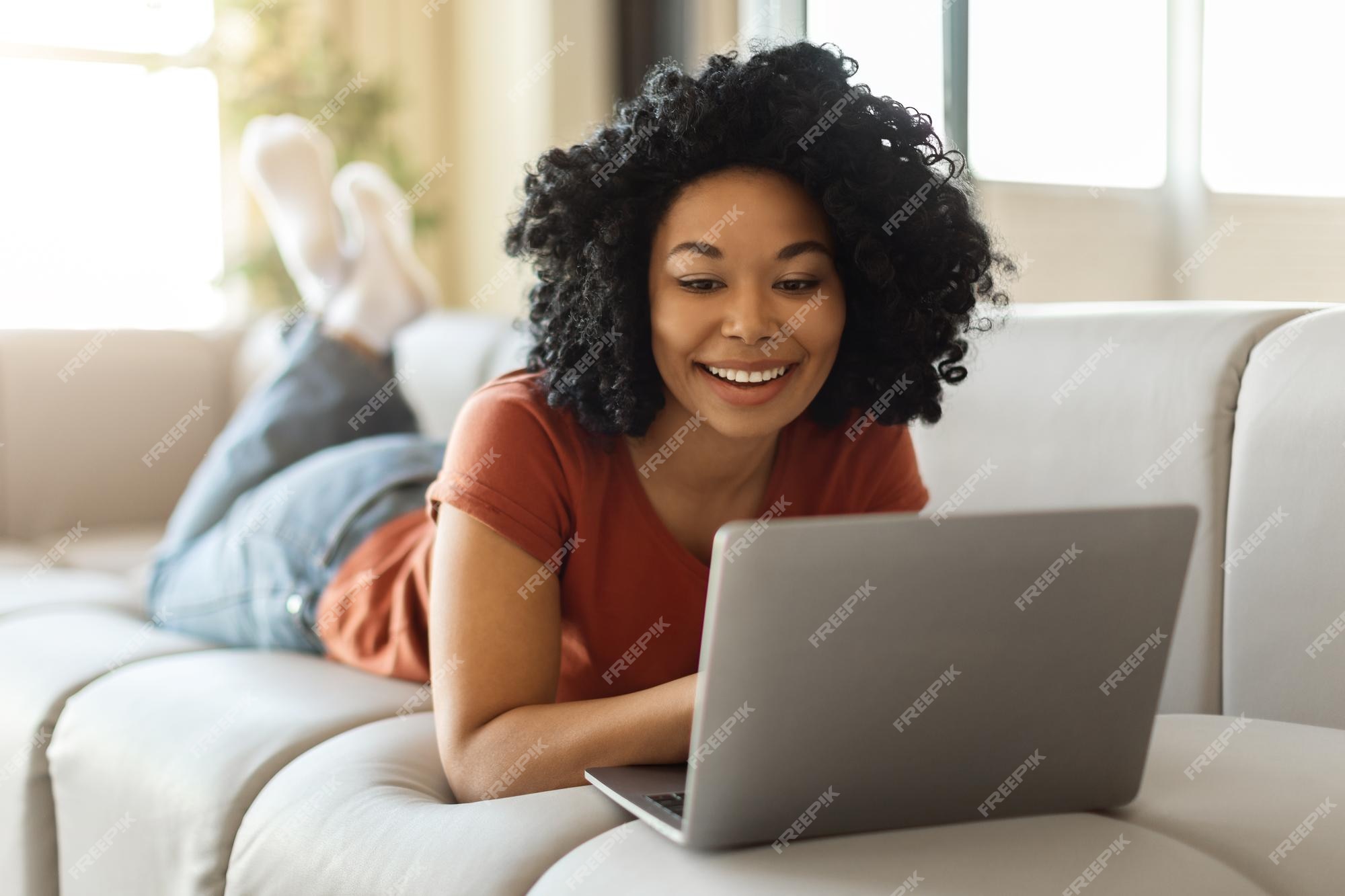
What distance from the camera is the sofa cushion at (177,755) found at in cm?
123

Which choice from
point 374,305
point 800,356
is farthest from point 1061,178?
point 800,356

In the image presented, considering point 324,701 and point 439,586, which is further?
point 324,701

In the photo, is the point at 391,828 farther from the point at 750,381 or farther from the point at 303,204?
the point at 303,204

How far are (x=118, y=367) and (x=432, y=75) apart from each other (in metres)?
1.86

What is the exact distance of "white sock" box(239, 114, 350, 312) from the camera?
238 cm

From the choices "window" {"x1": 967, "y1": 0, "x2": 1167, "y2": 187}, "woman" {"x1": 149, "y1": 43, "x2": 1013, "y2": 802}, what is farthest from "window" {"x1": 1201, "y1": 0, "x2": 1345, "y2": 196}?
"woman" {"x1": 149, "y1": 43, "x2": 1013, "y2": 802}

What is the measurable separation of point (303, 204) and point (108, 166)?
195cm

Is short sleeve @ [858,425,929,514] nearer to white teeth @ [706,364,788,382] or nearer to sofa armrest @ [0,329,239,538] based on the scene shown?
white teeth @ [706,364,788,382]

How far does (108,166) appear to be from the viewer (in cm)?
398

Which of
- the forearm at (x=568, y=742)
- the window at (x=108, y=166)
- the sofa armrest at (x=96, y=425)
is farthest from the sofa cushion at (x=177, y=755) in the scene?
the window at (x=108, y=166)

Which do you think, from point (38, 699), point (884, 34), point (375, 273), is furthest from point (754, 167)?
point (884, 34)

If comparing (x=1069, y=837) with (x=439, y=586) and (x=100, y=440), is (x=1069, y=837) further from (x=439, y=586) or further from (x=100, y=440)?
(x=100, y=440)

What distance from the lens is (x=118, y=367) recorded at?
277 centimetres

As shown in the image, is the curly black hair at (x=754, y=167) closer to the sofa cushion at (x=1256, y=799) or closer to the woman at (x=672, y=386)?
the woman at (x=672, y=386)
